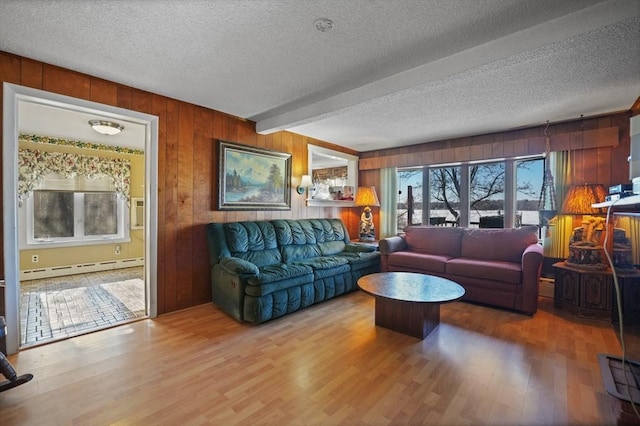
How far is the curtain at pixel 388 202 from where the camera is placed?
204 inches

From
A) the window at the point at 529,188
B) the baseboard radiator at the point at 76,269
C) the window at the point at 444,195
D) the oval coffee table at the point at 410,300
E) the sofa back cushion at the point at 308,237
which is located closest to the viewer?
the oval coffee table at the point at 410,300

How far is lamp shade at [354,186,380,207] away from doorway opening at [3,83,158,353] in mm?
3342

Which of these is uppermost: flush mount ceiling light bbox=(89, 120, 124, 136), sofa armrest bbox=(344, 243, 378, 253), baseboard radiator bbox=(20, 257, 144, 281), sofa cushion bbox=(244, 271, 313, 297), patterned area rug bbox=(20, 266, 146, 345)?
flush mount ceiling light bbox=(89, 120, 124, 136)

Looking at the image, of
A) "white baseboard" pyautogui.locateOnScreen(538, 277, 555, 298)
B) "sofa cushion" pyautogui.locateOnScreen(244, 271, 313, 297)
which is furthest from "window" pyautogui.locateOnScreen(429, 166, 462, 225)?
"sofa cushion" pyautogui.locateOnScreen(244, 271, 313, 297)

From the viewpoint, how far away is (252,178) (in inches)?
151

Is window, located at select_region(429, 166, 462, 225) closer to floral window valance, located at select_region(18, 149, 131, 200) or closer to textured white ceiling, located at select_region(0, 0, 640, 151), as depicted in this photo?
textured white ceiling, located at select_region(0, 0, 640, 151)

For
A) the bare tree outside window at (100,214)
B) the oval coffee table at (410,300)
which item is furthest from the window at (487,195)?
the bare tree outside window at (100,214)

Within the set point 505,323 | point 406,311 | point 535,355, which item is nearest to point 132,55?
point 406,311

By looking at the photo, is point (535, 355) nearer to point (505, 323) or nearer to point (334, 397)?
point (505, 323)

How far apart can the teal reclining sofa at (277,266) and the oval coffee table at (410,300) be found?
0.71m

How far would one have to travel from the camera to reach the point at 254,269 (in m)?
2.79

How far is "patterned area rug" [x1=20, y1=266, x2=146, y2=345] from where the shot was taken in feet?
8.68

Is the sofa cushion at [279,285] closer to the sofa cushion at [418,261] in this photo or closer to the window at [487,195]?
the sofa cushion at [418,261]

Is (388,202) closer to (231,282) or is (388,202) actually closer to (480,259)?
(480,259)
